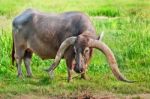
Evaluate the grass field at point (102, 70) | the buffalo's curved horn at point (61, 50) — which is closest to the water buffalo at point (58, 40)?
the buffalo's curved horn at point (61, 50)

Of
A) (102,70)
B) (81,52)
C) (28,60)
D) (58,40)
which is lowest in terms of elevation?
(102,70)

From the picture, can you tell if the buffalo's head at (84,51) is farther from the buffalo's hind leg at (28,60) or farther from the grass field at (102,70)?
the buffalo's hind leg at (28,60)

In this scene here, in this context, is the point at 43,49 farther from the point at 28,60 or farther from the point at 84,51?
the point at 84,51

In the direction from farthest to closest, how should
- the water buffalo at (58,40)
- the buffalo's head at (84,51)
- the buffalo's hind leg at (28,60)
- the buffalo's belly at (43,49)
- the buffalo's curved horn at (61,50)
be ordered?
1. the buffalo's hind leg at (28,60)
2. the buffalo's belly at (43,49)
3. the buffalo's curved horn at (61,50)
4. the water buffalo at (58,40)
5. the buffalo's head at (84,51)

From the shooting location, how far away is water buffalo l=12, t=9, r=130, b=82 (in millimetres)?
10117

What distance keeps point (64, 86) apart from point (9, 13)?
9709 millimetres

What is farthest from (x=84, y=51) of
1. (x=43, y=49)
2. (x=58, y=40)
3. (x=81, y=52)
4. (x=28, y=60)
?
(x=28, y=60)

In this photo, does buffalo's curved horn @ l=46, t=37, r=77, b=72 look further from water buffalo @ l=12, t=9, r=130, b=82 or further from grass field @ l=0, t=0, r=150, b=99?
grass field @ l=0, t=0, r=150, b=99

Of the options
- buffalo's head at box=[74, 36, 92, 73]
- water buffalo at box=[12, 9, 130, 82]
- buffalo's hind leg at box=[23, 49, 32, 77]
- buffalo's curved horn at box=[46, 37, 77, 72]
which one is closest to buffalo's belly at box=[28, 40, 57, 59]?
water buffalo at box=[12, 9, 130, 82]

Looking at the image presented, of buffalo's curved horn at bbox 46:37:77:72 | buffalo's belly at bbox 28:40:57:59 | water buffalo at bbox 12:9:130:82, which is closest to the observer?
water buffalo at bbox 12:9:130:82

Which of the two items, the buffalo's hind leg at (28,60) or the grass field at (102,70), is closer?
the grass field at (102,70)

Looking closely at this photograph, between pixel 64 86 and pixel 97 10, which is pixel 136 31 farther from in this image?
pixel 97 10

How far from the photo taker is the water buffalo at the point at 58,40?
10117 millimetres

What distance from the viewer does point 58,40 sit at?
11.0 meters
